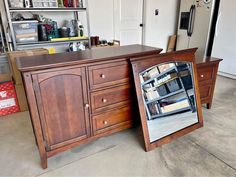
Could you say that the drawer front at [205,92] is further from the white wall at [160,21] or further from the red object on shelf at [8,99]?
the red object on shelf at [8,99]

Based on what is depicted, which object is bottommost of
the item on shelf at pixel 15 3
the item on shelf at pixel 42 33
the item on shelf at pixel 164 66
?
the item on shelf at pixel 164 66

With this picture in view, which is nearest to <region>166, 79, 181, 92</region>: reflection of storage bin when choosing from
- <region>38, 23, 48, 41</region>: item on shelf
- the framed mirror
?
the framed mirror

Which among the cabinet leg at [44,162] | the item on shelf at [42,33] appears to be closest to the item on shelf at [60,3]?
the item on shelf at [42,33]

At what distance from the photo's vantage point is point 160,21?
470cm

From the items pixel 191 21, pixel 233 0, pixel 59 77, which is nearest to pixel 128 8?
pixel 191 21

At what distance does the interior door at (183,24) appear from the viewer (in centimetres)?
441

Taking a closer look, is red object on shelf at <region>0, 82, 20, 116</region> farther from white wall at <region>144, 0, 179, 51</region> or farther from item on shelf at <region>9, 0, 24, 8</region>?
white wall at <region>144, 0, 179, 51</region>

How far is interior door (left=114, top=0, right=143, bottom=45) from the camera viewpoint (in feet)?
13.4

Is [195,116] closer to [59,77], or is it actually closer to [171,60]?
[171,60]

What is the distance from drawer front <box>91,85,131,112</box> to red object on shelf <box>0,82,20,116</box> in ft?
4.73

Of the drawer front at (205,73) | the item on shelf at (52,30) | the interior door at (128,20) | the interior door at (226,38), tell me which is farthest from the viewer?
the interior door at (128,20)

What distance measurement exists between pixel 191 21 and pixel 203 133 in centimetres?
311

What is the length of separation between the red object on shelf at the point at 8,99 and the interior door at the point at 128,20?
2.51 m

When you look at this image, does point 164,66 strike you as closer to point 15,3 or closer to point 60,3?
point 60,3
